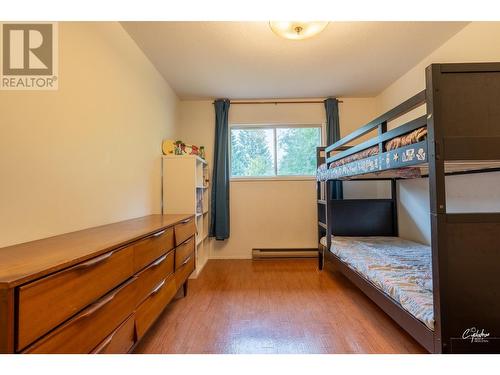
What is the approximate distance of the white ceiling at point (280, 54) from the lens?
2084 millimetres

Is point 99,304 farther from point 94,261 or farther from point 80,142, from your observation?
point 80,142

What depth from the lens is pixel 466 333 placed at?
107 cm

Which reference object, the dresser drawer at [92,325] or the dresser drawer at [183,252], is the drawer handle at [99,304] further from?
the dresser drawer at [183,252]

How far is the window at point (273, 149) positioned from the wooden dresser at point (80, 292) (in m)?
2.32

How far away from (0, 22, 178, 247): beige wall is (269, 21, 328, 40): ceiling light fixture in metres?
1.34

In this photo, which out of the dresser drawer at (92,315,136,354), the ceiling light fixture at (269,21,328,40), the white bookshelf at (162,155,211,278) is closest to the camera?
the dresser drawer at (92,315,136,354)

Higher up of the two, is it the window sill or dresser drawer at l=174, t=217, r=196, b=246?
the window sill

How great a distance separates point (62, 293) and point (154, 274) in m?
0.76

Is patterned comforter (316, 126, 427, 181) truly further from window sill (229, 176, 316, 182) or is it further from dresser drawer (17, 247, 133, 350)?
dresser drawer (17, 247, 133, 350)

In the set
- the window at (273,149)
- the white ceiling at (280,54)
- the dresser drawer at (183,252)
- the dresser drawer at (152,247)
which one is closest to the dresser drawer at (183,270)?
the dresser drawer at (183,252)

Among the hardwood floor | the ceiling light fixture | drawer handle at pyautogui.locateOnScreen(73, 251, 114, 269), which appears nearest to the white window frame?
the hardwood floor

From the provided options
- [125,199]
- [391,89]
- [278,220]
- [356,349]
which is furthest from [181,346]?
[391,89]

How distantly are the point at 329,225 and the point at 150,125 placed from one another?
7.82 feet

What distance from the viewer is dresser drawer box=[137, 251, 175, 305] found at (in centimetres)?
135
